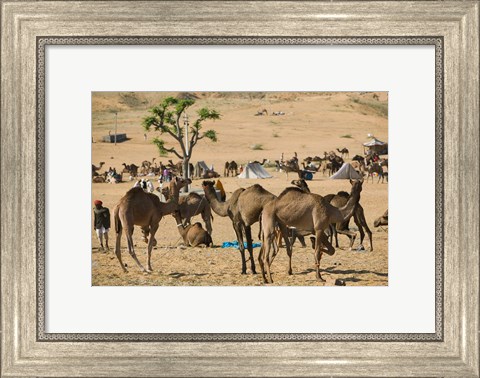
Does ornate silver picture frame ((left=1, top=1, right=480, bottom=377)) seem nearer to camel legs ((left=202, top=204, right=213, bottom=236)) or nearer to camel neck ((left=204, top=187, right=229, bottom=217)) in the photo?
camel legs ((left=202, top=204, right=213, bottom=236))

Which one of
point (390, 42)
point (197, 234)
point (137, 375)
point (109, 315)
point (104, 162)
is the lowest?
point (137, 375)

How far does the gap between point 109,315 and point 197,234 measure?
4.98ft

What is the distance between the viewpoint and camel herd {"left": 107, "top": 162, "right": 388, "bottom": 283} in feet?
Result: 36.0

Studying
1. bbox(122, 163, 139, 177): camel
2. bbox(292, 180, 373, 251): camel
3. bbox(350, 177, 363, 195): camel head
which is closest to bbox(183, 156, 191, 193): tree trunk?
bbox(122, 163, 139, 177): camel

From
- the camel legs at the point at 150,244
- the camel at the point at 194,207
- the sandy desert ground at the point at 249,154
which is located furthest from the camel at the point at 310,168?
the camel legs at the point at 150,244

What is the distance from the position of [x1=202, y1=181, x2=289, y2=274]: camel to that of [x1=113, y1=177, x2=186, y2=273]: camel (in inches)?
17.6

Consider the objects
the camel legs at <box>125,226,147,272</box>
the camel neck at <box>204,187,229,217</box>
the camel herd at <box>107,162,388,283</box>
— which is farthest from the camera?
the camel neck at <box>204,187,229,217</box>

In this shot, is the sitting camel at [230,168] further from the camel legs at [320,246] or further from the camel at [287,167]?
the camel legs at [320,246]

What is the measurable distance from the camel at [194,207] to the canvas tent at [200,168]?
26 centimetres

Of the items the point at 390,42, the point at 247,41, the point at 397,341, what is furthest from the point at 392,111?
the point at 397,341

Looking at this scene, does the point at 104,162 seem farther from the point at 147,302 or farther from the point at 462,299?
the point at 462,299

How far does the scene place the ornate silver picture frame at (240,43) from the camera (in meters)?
10.3

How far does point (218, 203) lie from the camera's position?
1137 cm

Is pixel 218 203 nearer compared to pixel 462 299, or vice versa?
pixel 462 299
